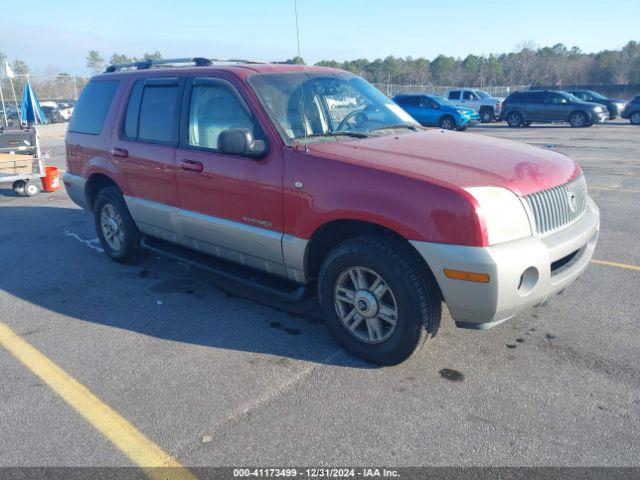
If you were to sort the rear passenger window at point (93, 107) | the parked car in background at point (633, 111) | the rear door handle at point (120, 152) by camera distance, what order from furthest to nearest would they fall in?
1. the parked car in background at point (633, 111)
2. the rear passenger window at point (93, 107)
3. the rear door handle at point (120, 152)

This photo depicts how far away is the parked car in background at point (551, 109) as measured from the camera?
2500 cm

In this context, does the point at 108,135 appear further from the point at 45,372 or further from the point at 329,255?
the point at 329,255

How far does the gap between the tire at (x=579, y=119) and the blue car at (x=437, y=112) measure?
4795 millimetres

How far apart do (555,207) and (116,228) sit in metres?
4.35

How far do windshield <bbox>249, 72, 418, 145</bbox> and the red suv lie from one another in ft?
0.05

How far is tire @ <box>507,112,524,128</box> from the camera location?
86.4 ft

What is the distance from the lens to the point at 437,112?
23.4m

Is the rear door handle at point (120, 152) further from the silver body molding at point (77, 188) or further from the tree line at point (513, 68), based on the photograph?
the tree line at point (513, 68)

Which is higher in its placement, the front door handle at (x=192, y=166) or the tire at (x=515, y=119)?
the front door handle at (x=192, y=166)

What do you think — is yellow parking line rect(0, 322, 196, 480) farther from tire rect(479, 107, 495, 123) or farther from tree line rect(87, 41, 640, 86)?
tree line rect(87, 41, 640, 86)

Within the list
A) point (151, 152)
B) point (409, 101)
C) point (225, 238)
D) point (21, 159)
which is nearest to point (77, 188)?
point (151, 152)

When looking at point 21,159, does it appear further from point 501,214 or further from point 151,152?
point 501,214

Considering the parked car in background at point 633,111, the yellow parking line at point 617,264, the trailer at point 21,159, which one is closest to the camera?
the yellow parking line at point 617,264

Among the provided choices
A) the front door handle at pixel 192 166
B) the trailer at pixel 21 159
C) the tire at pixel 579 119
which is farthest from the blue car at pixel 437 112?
the front door handle at pixel 192 166
